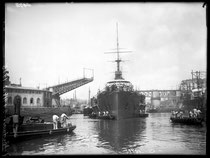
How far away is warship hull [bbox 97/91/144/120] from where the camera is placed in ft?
99.4

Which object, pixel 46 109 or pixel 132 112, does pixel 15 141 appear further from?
pixel 46 109

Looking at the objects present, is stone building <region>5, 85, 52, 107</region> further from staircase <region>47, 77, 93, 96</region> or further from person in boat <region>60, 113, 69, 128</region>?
person in boat <region>60, 113, 69, 128</region>

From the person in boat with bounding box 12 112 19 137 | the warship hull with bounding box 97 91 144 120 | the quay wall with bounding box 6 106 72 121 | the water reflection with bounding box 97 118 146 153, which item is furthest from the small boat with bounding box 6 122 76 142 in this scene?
the quay wall with bounding box 6 106 72 121

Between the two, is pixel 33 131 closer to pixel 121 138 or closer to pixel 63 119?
pixel 63 119

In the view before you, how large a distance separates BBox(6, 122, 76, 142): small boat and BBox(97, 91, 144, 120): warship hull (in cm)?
1441

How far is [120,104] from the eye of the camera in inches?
1202

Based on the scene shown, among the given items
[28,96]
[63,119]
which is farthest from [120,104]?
[28,96]

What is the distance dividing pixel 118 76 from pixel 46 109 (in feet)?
57.4

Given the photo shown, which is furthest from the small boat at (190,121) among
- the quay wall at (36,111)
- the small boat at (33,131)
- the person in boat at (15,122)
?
the quay wall at (36,111)

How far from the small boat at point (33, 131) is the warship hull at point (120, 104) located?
47.3 feet

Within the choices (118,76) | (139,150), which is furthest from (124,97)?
(139,150)

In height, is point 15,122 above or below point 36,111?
above

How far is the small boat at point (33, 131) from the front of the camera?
12713 millimetres

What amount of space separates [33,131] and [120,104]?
18.2 meters
